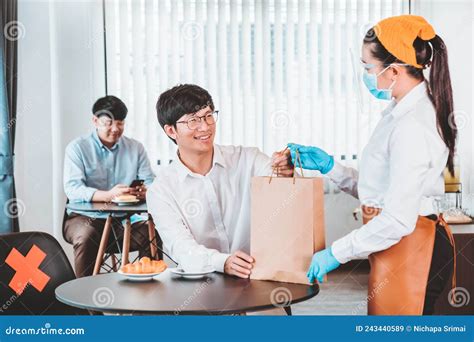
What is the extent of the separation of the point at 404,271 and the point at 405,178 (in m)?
0.22

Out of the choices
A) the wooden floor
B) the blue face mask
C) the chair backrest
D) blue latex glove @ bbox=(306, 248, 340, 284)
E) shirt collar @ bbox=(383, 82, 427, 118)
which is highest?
the blue face mask

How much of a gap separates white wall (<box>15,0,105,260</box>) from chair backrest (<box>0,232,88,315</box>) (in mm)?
1908

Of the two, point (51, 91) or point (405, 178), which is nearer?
point (405, 178)

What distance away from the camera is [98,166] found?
11.8ft

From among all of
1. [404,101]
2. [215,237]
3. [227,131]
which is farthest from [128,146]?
[404,101]

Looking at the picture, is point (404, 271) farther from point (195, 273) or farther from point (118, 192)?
point (118, 192)

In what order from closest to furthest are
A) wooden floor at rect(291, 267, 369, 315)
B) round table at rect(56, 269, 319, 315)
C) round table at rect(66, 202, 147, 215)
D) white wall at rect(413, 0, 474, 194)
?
round table at rect(56, 269, 319, 315), round table at rect(66, 202, 147, 215), wooden floor at rect(291, 267, 369, 315), white wall at rect(413, 0, 474, 194)

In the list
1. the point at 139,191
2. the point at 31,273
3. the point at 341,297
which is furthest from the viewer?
the point at 341,297

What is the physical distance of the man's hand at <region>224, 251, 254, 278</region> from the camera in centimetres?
170

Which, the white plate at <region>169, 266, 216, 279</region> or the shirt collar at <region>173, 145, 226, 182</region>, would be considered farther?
the shirt collar at <region>173, 145, 226, 182</region>

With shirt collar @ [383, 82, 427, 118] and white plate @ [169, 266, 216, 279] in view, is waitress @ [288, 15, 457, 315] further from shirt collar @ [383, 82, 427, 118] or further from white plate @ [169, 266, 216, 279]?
white plate @ [169, 266, 216, 279]

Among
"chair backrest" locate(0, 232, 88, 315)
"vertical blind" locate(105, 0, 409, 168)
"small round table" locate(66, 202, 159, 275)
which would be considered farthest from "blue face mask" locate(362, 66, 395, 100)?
"vertical blind" locate(105, 0, 409, 168)

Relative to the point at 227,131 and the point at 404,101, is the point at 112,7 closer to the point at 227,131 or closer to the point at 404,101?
the point at 227,131

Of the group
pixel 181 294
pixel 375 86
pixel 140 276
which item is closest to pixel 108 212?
pixel 140 276
